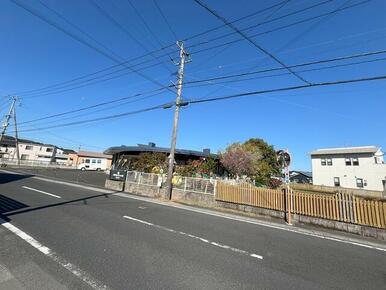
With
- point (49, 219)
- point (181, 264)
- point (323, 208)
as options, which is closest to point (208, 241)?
point (181, 264)

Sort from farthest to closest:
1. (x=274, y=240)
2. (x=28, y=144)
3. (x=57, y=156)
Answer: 1. (x=57, y=156)
2. (x=28, y=144)
3. (x=274, y=240)

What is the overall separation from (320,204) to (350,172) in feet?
101

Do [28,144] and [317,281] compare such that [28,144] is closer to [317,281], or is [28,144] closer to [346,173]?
[346,173]

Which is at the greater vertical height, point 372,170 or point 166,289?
point 372,170

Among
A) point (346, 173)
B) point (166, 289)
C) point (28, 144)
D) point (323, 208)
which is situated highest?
point (28, 144)

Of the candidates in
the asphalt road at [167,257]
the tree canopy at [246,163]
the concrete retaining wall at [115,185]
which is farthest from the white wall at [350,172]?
the asphalt road at [167,257]

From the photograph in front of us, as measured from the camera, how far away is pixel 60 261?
4867mm

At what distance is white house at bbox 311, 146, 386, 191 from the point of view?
33.9 metres

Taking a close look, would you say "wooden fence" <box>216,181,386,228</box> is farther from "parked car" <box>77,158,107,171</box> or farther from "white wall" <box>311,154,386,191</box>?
"parked car" <box>77,158,107,171</box>

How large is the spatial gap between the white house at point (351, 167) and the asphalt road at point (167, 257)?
32.7 m

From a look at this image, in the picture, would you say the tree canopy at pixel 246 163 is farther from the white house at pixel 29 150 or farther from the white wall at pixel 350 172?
the white house at pixel 29 150

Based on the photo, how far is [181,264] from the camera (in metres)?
5.08

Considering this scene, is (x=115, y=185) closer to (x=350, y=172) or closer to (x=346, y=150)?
(x=350, y=172)

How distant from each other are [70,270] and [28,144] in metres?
80.9
